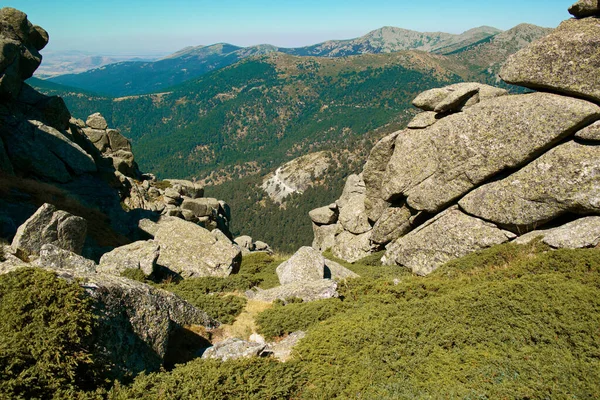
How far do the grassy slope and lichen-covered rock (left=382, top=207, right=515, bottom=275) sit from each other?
936cm

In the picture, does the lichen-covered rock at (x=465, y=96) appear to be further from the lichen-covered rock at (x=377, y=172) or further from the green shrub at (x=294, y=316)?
the green shrub at (x=294, y=316)

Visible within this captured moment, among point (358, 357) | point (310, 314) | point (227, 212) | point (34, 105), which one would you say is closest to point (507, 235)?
point (310, 314)

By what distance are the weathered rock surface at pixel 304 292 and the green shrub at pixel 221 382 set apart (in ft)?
24.2

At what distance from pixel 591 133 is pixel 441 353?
1915 centimetres

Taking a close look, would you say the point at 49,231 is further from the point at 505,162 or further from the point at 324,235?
the point at 324,235

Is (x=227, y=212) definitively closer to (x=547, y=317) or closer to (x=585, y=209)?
(x=585, y=209)

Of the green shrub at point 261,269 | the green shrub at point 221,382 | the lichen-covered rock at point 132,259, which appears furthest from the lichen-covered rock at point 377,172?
the green shrub at point 221,382

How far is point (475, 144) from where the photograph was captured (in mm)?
26328

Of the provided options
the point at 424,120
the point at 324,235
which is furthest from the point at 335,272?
the point at 324,235

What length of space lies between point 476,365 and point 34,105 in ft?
180

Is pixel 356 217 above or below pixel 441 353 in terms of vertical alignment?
below

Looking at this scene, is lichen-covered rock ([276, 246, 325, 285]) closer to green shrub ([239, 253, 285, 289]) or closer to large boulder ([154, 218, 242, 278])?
green shrub ([239, 253, 285, 289])

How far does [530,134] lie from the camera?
23828 millimetres

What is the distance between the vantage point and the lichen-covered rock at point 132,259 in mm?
20516
